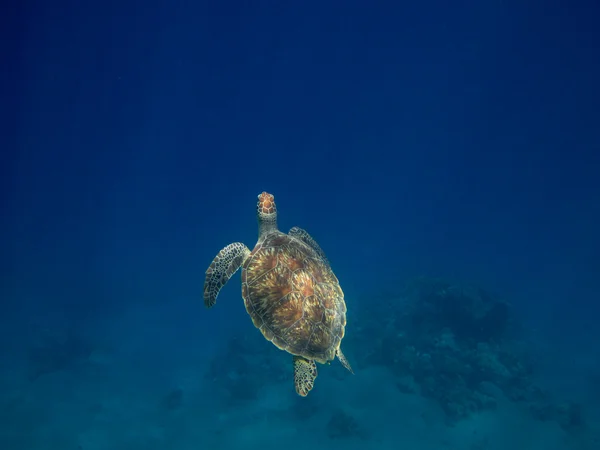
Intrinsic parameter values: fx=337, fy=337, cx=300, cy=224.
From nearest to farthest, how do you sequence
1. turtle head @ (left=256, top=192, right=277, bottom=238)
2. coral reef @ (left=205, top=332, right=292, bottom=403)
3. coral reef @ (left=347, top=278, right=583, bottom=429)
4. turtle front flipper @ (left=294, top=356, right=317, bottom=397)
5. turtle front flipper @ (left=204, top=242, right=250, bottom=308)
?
turtle front flipper @ (left=294, top=356, right=317, bottom=397), turtle front flipper @ (left=204, top=242, right=250, bottom=308), turtle head @ (left=256, top=192, right=277, bottom=238), coral reef @ (left=347, top=278, right=583, bottom=429), coral reef @ (left=205, top=332, right=292, bottom=403)

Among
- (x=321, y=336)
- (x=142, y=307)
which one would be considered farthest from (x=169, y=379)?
(x=321, y=336)

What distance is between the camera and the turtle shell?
537 centimetres

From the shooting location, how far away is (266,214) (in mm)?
7227

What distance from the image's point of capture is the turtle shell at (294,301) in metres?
5.37

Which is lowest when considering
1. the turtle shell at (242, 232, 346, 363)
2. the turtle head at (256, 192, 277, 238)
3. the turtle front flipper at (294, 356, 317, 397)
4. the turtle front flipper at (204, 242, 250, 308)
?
the turtle front flipper at (294, 356, 317, 397)

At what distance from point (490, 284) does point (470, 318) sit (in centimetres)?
1144

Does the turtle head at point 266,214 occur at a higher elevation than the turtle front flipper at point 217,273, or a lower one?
higher

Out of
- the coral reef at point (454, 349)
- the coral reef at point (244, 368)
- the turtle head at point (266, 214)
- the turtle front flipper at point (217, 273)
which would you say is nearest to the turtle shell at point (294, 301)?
the turtle front flipper at point (217, 273)

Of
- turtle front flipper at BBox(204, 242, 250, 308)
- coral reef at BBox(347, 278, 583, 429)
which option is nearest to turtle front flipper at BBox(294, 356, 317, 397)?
turtle front flipper at BBox(204, 242, 250, 308)

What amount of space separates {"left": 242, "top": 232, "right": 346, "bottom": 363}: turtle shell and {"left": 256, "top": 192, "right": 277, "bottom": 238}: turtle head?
1.09 meters

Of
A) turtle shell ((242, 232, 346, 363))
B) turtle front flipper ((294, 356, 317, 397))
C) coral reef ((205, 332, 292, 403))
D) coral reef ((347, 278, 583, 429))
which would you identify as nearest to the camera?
turtle shell ((242, 232, 346, 363))

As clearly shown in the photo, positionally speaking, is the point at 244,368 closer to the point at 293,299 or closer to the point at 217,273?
the point at 217,273

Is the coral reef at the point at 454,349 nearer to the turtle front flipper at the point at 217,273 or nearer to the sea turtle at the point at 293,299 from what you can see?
the sea turtle at the point at 293,299

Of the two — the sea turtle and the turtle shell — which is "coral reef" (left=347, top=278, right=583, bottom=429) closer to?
the sea turtle
